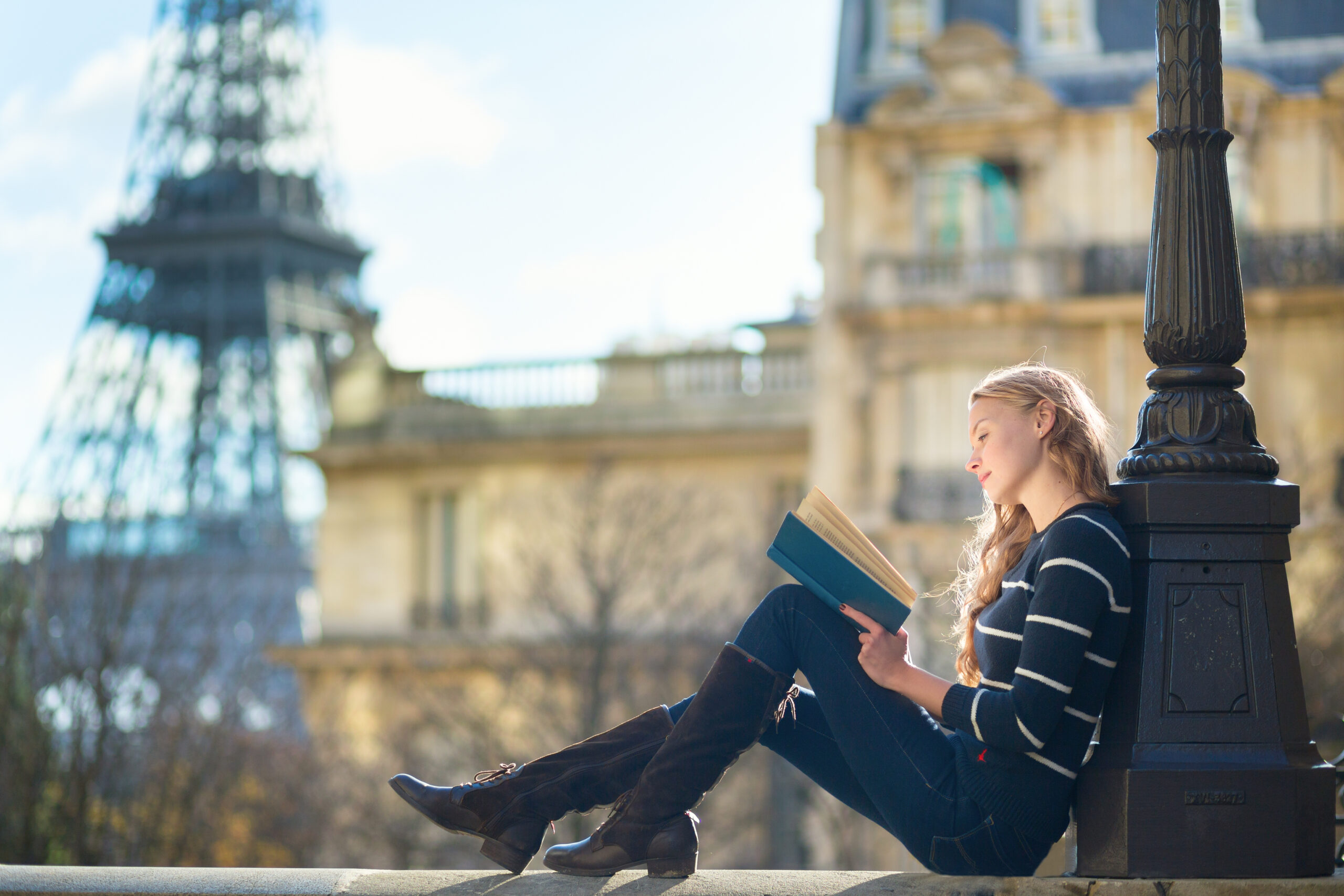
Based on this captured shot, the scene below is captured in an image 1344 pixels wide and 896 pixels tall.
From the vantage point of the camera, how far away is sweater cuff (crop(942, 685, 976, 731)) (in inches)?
154

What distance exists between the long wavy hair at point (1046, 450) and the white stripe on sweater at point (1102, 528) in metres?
0.14

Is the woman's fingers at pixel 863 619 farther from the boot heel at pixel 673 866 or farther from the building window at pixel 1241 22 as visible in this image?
the building window at pixel 1241 22

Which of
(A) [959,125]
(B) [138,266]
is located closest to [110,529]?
(A) [959,125]

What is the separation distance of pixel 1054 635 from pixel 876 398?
18.1 metres

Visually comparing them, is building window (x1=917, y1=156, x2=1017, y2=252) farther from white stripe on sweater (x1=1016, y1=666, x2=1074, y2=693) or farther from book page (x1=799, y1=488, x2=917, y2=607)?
white stripe on sweater (x1=1016, y1=666, x2=1074, y2=693)

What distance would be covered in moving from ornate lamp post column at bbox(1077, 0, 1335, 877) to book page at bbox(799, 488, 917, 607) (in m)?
0.60

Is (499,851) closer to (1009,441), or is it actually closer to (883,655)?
(883,655)

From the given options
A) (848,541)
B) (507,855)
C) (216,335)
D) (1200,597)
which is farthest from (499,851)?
(216,335)

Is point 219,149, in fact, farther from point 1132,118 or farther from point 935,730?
point 935,730

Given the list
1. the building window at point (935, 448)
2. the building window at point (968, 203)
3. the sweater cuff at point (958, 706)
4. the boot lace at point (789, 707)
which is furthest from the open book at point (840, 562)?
the building window at point (968, 203)

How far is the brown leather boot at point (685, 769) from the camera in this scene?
4184 mm

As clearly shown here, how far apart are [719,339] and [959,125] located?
1258cm

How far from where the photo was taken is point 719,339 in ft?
110

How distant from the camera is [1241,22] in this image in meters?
22.1
